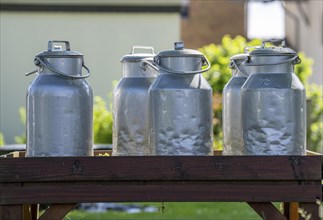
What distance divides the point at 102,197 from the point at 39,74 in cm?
56

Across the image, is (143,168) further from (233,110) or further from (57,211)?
(233,110)

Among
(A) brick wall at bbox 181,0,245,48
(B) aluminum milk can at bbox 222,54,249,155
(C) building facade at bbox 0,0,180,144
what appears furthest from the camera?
(A) brick wall at bbox 181,0,245,48

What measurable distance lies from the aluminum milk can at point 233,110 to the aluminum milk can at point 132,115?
33 centimetres

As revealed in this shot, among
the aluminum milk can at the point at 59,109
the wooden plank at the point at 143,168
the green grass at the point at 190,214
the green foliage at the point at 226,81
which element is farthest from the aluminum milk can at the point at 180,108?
the green foliage at the point at 226,81

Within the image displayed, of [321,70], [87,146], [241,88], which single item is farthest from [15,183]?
[321,70]

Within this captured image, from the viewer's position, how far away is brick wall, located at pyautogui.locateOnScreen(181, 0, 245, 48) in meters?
20.0

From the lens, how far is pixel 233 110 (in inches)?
143

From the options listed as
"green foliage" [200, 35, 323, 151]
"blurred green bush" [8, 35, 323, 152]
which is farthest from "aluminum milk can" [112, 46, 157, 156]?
"green foliage" [200, 35, 323, 151]

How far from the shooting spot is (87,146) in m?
3.34

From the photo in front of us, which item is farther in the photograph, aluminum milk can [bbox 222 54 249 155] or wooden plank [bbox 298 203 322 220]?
aluminum milk can [bbox 222 54 249 155]

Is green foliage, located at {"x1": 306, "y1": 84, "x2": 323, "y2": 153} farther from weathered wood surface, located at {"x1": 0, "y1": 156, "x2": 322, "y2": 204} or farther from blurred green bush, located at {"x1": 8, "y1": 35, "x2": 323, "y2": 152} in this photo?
weathered wood surface, located at {"x1": 0, "y1": 156, "x2": 322, "y2": 204}

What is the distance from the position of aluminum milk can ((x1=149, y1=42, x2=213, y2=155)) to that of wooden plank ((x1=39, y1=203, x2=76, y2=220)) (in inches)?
15.3

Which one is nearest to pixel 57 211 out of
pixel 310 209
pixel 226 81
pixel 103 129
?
pixel 310 209

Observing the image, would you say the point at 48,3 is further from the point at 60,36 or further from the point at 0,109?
the point at 0,109
